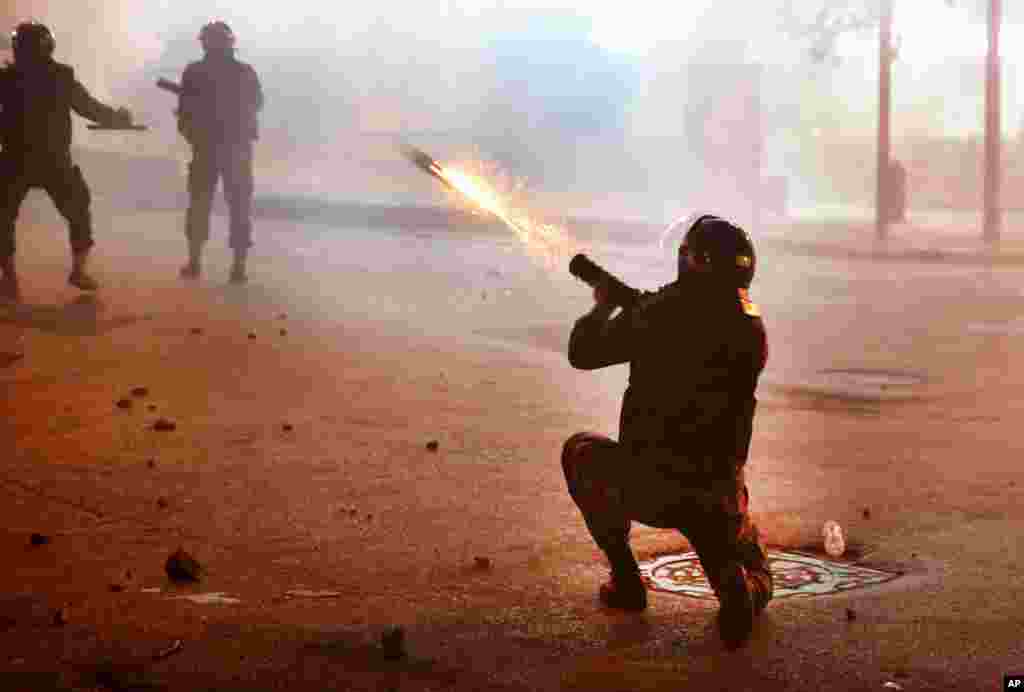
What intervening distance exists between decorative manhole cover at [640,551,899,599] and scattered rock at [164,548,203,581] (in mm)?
1578

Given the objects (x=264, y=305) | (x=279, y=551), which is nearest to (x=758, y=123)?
(x=264, y=305)

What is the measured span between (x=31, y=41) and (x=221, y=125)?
2256mm

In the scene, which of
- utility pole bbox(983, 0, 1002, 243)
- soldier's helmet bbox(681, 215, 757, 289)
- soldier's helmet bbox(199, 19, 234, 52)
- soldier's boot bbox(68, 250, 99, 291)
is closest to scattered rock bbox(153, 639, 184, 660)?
soldier's helmet bbox(681, 215, 757, 289)

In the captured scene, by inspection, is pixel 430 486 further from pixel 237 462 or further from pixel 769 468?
pixel 769 468

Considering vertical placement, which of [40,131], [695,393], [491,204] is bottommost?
[695,393]

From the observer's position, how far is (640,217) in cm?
3070

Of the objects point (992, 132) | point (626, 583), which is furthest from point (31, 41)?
point (992, 132)

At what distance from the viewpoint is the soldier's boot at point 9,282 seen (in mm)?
13273

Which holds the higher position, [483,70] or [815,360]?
[483,70]

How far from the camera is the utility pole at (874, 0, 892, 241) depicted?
26.8 m

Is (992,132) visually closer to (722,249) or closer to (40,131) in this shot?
(40,131)

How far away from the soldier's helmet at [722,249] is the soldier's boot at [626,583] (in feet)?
3.15

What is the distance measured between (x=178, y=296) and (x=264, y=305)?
718 mm

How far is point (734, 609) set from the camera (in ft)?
17.7
